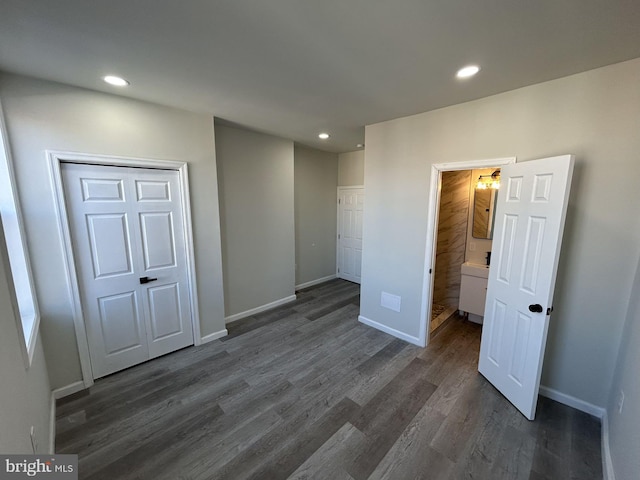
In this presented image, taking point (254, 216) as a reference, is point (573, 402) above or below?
below

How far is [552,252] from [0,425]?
10.1 feet

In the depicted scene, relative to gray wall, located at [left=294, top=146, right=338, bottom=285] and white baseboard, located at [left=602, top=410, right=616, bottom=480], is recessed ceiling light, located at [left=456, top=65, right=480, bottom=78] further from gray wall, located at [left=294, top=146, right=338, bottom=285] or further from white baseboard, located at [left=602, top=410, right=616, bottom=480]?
gray wall, located at [left=294, top=146, right=338, bottom=285]

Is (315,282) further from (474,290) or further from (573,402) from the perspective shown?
(573,402)

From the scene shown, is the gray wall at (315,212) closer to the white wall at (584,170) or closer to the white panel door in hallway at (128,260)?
the white panel door in hallway at (128,260)

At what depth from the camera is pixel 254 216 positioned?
378 centimetres

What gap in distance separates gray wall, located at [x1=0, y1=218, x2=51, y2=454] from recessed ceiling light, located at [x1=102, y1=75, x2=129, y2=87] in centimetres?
143

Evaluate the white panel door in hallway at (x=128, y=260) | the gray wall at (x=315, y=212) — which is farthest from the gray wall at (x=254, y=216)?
the white panel door in hallway at (x=128, y=260)

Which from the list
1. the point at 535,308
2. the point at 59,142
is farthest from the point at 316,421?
the point at 59,142

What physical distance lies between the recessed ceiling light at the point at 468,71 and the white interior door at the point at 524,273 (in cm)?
82

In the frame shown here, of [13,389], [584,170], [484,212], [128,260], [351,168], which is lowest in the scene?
[13,389]

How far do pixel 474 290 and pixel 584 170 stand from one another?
2.00m

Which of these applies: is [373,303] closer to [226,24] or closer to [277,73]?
[277,73]

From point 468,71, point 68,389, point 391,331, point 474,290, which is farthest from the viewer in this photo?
point 474,290

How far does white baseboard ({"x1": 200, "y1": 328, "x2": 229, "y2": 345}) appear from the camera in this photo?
3.11 metres
